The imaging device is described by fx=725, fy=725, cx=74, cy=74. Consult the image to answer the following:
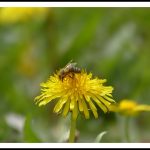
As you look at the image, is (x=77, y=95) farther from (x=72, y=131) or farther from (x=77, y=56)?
(x=77, y=56)

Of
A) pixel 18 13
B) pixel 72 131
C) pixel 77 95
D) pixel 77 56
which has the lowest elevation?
pixel 72 131

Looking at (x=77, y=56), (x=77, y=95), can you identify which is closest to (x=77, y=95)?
(x=77, y=95)

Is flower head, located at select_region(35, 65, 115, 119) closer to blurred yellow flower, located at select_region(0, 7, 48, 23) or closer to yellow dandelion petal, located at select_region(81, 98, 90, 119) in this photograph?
yellow dandelion petal, located at select_region(81, 98, 90, 119)

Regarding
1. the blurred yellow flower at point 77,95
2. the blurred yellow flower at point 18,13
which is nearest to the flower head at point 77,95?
the blurred yellow flower at point 77,95

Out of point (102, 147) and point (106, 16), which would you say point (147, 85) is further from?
→ point (102, 147)

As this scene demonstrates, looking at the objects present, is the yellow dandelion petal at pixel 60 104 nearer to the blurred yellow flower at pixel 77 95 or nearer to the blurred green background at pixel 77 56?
the blurred yellow flower at pixel 77 95

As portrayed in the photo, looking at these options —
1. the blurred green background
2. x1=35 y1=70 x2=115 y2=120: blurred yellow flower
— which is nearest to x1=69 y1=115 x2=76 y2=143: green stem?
x1=35 y1=70 x2=115 y2=120: blurred yellow flower
